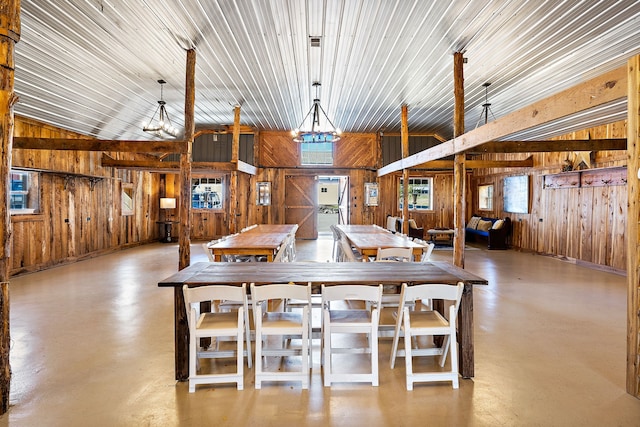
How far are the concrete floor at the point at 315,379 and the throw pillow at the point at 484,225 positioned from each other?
21.3 ft

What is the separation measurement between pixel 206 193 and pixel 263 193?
223 cm

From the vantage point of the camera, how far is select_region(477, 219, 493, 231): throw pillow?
38.5 feet

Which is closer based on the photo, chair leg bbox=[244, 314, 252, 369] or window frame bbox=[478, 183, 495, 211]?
chair leg bbox=[244, 314, 252, 369]

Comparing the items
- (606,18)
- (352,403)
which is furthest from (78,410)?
(606,18)

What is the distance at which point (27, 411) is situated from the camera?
247 centimetres

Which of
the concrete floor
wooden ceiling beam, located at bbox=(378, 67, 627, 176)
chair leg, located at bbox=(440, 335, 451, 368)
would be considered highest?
wooden ceiling beam, located at bbox=(378, 67, 627, 176)

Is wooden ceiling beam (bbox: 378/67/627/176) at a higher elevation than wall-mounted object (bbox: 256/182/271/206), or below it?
higher

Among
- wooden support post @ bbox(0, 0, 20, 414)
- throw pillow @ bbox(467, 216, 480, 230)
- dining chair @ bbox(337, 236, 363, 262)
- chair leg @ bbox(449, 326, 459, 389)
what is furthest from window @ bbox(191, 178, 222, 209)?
chair leg @ bbox(449, 326, 459, 389)

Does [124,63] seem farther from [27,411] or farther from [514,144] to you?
[514,144]

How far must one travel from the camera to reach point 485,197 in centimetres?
1282

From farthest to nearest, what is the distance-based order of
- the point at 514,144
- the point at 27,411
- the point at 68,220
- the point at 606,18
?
the point at 68,220 < the point at 514,144 < the point at 606,18 < the point at 27,411

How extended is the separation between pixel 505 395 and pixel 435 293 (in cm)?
89

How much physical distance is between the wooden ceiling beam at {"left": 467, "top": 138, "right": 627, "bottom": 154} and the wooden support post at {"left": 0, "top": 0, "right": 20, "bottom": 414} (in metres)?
5.49

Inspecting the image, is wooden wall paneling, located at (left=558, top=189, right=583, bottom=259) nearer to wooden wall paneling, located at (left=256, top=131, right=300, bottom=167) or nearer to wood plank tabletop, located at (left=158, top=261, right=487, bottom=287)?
wood plank tabletop, located at (left=158, top=261, right=487, bottom=287)
